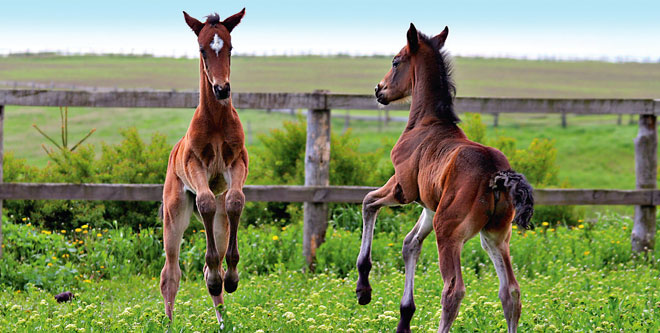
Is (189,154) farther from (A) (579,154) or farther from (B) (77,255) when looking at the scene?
(A) (579,154)

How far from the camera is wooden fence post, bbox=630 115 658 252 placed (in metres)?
9.14

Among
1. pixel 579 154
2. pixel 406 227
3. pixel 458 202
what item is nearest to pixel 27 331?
pixel 458 202

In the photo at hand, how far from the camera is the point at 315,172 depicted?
8.39m

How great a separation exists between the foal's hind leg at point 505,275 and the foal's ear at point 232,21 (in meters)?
1.82

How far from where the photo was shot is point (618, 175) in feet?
80.8

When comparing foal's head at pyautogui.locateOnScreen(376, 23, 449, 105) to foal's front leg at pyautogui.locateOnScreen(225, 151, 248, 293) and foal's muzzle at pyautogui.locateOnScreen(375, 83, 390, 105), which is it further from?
foal's front leg at pyautogui.locateOnScreen(225, 151, 248, 293)

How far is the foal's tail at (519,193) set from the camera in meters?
3.76

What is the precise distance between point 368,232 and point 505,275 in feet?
2.69

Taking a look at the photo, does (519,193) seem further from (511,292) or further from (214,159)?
(214,159)

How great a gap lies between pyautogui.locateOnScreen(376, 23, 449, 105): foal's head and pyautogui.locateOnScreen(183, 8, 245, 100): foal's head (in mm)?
1115

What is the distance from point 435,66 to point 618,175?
73.3ft

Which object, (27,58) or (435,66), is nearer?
(435,66)

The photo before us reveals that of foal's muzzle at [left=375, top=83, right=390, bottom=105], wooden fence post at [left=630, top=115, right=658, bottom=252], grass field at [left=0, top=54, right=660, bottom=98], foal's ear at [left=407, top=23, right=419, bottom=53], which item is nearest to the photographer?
foal's ear at [left=407, top=23, right=419, bottom=53]

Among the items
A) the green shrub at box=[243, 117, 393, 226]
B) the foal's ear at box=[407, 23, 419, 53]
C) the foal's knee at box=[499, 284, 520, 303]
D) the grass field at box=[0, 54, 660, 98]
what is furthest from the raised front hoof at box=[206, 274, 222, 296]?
the grass field at box=[0, 54, 660, 98]
